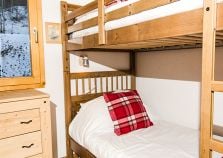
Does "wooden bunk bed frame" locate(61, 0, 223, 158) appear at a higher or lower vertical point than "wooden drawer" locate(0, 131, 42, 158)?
higher

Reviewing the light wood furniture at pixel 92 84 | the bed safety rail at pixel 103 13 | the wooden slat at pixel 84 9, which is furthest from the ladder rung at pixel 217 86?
the light wood furniture at pixel 92 84

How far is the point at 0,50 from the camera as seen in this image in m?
2.10

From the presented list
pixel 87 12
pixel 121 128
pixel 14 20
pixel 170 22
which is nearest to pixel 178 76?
pixel 121 128

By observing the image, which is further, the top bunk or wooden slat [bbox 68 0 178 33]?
wooden slat [bbox 68 0 178 33]

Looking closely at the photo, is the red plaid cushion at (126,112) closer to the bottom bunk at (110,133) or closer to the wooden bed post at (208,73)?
the bottom bunk at (110,133)

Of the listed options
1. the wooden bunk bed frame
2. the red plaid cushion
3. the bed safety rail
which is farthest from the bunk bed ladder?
the red plaid cushion

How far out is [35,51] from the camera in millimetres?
2246

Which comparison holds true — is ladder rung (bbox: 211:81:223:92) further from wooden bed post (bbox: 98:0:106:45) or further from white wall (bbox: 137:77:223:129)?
white wall (bbox: 137:77:223:129)

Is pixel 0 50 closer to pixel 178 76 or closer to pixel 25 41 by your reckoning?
pixel 25 41

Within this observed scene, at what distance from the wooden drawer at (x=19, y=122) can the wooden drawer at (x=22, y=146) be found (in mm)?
42

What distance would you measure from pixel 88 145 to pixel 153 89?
1124mm

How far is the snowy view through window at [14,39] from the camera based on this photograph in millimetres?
2111

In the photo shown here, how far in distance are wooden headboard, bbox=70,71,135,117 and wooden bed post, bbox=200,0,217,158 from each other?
1.68m

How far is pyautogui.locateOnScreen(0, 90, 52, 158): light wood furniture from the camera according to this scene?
65.2 inches
